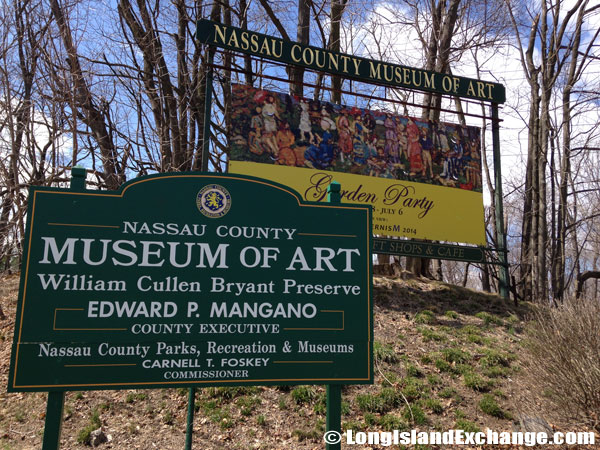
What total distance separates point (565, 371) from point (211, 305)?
4.47 meters

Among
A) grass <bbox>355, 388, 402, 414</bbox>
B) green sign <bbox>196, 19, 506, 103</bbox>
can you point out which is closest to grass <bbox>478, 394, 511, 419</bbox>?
grass <bbox>355, 388, 402, 414</bbox>

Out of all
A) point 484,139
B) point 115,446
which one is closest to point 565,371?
point 115,446

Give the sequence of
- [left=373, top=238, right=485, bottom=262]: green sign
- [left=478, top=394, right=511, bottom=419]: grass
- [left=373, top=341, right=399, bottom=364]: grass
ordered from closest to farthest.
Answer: [left=478, top=394, right=511, bottom=419]: grass < [left=373, top=341, right=399, bottom=364]: grass < [left=373, top=238, right=485, bottom=262]: green sign

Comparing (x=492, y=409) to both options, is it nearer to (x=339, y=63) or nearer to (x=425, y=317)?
(x=425, y=317)

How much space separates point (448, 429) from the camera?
A: 6070 mm

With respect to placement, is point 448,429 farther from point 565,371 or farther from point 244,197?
point 244,197

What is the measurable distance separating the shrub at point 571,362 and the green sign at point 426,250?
4027mm

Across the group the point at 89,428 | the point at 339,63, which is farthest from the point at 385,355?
the point at 339,63

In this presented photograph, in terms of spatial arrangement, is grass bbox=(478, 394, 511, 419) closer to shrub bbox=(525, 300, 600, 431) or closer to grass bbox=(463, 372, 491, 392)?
grass bbox=(463, 372, 491, 392)

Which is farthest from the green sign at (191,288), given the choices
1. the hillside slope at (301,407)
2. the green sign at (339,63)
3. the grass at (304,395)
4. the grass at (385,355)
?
the green sign at (339,63)

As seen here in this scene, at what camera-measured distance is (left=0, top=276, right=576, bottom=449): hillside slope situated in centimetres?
→ 589

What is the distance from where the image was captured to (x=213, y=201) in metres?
3.88

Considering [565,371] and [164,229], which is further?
[565,371]

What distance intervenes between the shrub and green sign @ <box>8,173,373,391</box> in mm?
3206
